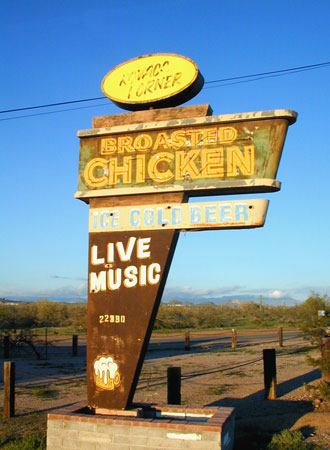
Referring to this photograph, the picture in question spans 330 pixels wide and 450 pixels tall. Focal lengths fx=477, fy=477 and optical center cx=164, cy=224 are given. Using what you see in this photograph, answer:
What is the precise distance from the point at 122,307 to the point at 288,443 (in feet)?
11.3

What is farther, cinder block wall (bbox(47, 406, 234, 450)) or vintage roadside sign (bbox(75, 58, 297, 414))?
vintage roadside sign (bbox(75, 58, 297, 414))

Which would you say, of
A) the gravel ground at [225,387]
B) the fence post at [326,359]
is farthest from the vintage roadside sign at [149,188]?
the fence post at [326,359]

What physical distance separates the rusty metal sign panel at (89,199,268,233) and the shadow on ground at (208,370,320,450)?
3.68 m

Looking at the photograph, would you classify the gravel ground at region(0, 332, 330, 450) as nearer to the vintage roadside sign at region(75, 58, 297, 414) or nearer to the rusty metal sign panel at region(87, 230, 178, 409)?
the rusty metal sign panel at region(87, 230, 178, 409)

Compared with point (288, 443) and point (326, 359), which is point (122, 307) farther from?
point (326, 359)

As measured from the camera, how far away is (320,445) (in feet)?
25.9

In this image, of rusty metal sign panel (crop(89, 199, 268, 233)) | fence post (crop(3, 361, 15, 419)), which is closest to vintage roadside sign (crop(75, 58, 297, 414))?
rusty metal sign panel (crop(89, 199, 268, 233))

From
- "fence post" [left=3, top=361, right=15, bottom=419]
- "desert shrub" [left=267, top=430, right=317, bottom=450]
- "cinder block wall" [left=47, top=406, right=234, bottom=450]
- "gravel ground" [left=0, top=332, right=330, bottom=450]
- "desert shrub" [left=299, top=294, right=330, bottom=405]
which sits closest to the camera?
"cinder block wall" [left=47, top=406, right=234, bottom=450]

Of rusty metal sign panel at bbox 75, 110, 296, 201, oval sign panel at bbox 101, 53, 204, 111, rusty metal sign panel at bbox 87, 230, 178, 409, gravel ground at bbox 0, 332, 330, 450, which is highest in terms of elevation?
oval sign panel at bbox 101, 53, 204, 111

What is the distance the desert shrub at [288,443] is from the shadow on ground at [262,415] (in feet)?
0.65

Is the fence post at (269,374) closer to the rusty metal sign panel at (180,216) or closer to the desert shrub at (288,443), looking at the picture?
the desert shrub at (288,443)

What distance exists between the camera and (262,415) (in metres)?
10.3

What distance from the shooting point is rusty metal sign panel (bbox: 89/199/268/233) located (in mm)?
7594

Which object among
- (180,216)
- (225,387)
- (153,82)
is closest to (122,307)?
(180,216)
